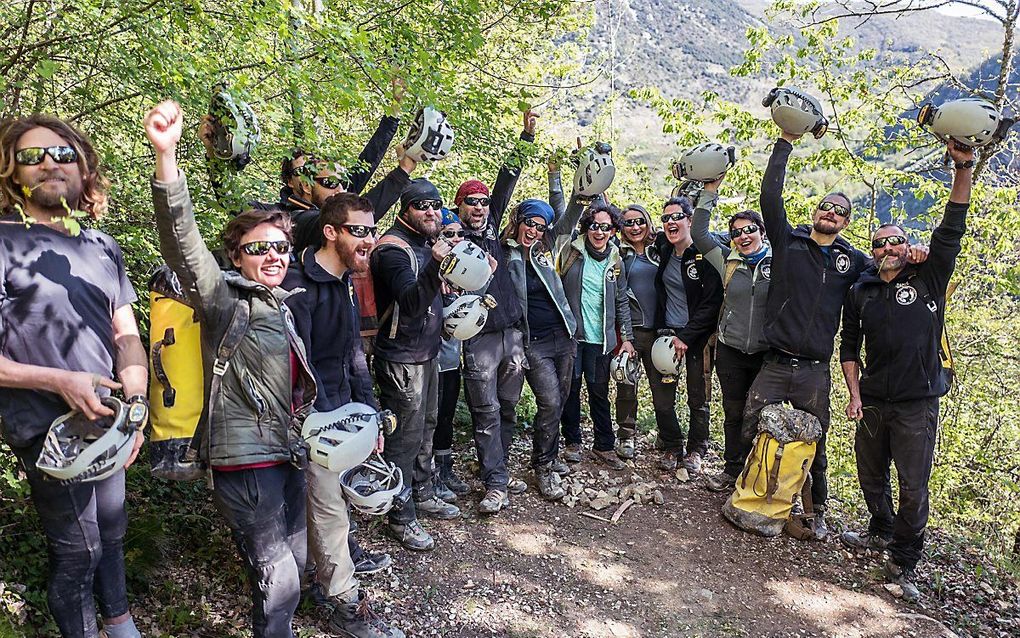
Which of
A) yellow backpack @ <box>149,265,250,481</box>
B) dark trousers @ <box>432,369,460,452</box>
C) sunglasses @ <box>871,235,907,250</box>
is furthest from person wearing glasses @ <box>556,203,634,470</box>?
yellow backpack @ <box>149,265,250,481</box>

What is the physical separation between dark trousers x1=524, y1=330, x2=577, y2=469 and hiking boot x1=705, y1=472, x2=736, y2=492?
1.61 m

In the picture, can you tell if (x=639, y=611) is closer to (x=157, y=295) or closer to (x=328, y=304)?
(x=328, y=304)

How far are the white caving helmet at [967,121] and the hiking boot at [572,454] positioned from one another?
425 centimetres

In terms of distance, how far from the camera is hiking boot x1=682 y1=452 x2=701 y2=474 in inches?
281

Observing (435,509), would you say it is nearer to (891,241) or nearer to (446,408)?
(446,408)

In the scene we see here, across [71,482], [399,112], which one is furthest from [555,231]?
[71,482]

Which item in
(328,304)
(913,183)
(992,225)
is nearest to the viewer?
(328,304)

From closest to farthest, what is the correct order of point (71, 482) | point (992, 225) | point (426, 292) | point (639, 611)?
point (71, 482)
point (426, 292)
point (639, 611)
point (992, 225)

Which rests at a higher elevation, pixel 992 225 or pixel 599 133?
pixel 599 133

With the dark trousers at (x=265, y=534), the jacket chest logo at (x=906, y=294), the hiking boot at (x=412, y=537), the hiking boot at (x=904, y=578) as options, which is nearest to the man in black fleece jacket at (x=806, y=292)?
the jacket chest logo at (x=906, y=294)

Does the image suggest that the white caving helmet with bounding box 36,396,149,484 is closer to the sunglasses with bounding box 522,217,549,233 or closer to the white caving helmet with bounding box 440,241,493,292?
the white caving helmet with bounding box 440,241,493,292

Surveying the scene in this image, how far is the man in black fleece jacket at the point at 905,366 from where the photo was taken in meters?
5.31

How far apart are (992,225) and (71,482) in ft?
36.5

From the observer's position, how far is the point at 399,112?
459 centimetres
